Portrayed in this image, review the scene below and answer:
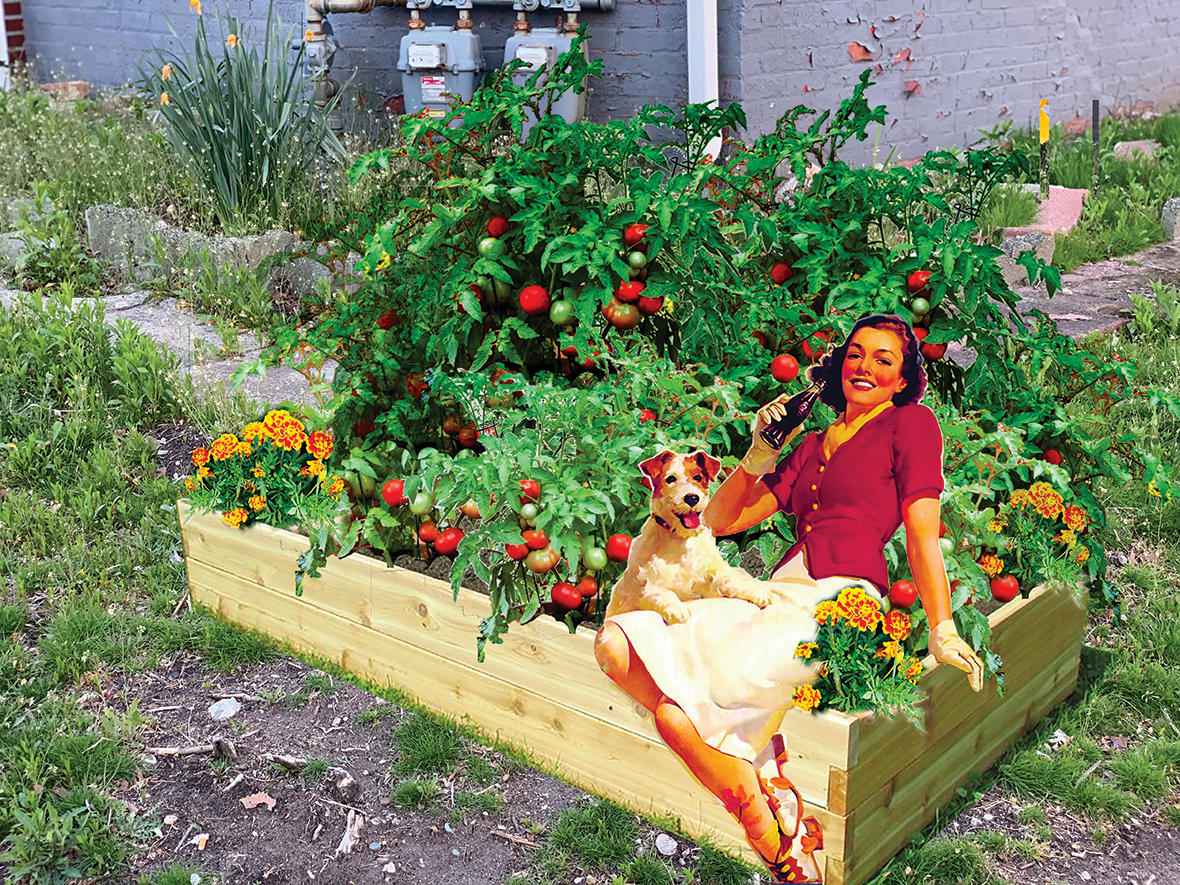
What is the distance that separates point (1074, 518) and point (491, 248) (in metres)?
1.35

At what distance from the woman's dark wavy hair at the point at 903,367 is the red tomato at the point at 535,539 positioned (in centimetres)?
64

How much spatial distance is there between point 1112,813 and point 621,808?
97 cm

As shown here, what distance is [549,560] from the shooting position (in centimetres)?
244

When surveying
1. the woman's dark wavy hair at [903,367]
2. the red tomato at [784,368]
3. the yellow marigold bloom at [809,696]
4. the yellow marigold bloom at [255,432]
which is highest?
the woman's dark wavy hair at [903,367]

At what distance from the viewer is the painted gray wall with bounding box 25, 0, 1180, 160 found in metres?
6.20

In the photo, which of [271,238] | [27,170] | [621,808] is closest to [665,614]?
[621,808]

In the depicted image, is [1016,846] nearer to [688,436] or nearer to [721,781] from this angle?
[721,781]

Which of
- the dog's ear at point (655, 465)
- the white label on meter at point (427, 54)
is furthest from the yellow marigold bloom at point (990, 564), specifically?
the white label on meter at point (427, 54)

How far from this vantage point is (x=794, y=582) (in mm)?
2105

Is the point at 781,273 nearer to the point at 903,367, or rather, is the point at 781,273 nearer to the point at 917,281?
the point at 917,281

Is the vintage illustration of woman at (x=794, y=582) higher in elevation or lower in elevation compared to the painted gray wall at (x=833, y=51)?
lower

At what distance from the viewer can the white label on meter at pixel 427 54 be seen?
6.47m

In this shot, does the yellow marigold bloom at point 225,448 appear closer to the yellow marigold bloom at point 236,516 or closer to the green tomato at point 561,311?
the yellow marigold bloom at point 236,516

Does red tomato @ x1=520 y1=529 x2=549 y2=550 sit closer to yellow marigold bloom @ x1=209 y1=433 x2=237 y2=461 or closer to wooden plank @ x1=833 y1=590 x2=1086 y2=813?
wooden plank @ x1=833 y1=590 x2=1086 y2=813
